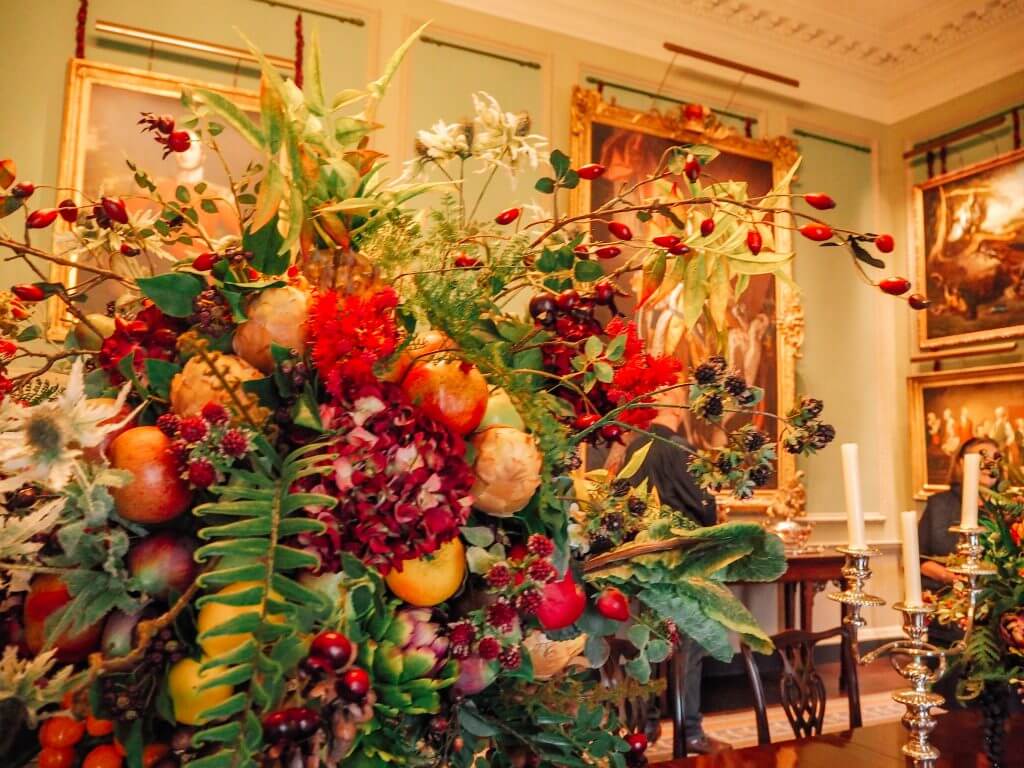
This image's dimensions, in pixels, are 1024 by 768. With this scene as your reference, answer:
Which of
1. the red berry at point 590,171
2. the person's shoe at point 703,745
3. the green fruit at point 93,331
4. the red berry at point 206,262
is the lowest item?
the person's shoe at point 703,745

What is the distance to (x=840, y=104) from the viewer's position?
591 cm

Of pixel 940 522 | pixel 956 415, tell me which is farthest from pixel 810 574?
pixel 956 415

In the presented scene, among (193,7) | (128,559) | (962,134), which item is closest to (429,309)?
(128,559)

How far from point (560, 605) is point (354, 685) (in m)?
0.18

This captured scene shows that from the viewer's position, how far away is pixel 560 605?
53 cm

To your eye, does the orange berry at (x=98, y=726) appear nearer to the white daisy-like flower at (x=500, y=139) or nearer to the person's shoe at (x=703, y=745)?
the white daisy-like flower at (x=500, y=139)

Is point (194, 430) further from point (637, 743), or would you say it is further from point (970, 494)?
point (970, 494)

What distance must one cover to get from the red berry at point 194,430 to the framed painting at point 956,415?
5307 millimetres

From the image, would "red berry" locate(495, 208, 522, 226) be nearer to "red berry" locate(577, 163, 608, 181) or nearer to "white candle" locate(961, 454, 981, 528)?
"red berry" locate(577, 163, 608, 181)

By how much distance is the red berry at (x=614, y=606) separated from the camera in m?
0.54

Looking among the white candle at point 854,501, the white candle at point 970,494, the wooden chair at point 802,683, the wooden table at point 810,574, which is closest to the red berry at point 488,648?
the white candle at point 854,501

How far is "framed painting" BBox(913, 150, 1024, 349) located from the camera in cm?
516

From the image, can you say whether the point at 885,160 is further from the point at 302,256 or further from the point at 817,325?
the point at 302,256

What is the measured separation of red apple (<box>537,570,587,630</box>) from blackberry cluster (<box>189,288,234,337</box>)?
282 millimetres
